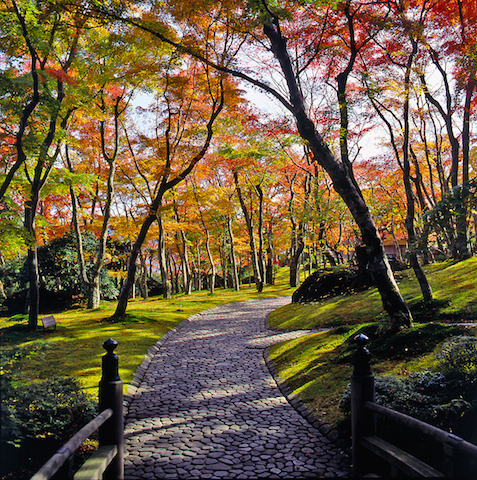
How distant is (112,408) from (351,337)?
5.58m

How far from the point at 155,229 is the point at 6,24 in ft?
53.8

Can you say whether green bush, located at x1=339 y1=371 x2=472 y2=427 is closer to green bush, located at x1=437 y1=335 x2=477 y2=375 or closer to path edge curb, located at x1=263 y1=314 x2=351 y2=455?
green bush, located at x1=437 y1=335 x2=477 y2=375

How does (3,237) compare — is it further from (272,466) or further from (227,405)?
(272,466)

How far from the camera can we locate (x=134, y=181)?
A: 24.2m

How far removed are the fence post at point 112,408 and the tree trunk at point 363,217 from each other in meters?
5.45

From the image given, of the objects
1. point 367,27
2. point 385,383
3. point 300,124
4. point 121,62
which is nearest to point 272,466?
point 385,383

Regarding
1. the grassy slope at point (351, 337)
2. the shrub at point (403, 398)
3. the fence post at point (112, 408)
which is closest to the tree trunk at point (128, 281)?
the grassy slope at point (351, 337)

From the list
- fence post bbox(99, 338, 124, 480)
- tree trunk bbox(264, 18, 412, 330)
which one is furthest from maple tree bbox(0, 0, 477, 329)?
fence post bbox(99, 338, 124, 480)

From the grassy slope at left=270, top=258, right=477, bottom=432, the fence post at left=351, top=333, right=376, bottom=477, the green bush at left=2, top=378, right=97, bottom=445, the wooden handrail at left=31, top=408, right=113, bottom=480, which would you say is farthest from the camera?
the grassy slope at left=270, top=258, right=477, bottom=432

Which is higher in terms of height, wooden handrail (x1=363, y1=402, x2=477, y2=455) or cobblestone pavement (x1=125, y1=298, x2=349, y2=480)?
wooden handrail (x1=363, y1=402, x2=477, y2=455)

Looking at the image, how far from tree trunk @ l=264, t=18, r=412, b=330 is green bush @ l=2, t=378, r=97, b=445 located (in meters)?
5.59

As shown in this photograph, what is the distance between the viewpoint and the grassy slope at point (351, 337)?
5855 millimetres

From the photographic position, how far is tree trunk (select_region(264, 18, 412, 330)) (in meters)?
7.09

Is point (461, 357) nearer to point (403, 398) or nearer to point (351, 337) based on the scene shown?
point (403, 398)
